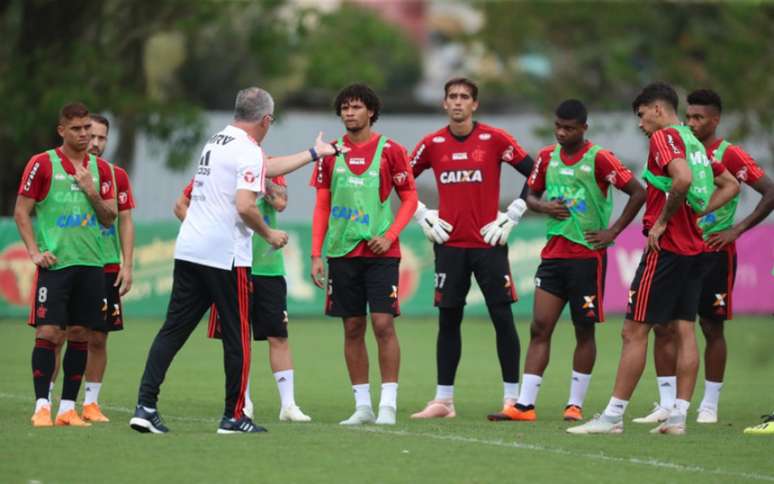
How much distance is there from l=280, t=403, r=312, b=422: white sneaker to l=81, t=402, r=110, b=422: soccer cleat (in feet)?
4.37

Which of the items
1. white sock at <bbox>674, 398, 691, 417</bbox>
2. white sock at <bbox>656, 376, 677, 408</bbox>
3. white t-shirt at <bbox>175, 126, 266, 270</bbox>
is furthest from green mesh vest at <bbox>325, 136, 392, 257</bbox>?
white sock at <bbox>674, 398, 691, 417</bbox>

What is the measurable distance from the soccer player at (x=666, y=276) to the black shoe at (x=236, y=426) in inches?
90.4

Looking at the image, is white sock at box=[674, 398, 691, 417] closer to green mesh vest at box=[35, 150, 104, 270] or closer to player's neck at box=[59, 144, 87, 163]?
green mesh vest at box=[35, 150, 104, 270]

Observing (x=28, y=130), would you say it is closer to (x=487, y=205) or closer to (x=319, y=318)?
(x=319, y=318)

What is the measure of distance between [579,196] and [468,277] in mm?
1130

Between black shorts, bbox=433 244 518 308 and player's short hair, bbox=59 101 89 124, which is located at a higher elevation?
player's short hair, bbox=59 101 89 124

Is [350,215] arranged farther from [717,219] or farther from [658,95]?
[717,219]

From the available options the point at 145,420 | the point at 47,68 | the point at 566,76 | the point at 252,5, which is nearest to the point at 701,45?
the point at 566,76

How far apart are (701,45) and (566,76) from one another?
18.6ft

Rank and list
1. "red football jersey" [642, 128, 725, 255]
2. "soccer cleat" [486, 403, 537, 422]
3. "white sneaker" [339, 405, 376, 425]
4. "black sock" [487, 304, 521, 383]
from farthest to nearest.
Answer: "black sock" [487, 304, 521, 383]
"soccer cleat" [486, 403, 537, 422]
"white sneaker" [339, 405, 376, 425]
"red football jersey" [642, 128, 725, 255]

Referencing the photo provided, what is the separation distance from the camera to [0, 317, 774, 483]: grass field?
869 cm

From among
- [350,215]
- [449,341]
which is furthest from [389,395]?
[350,215]

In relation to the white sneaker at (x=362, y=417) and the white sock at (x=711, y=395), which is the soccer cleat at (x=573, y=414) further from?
the white sneaker at (x=362, y=417)

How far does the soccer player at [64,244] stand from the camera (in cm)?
1095
